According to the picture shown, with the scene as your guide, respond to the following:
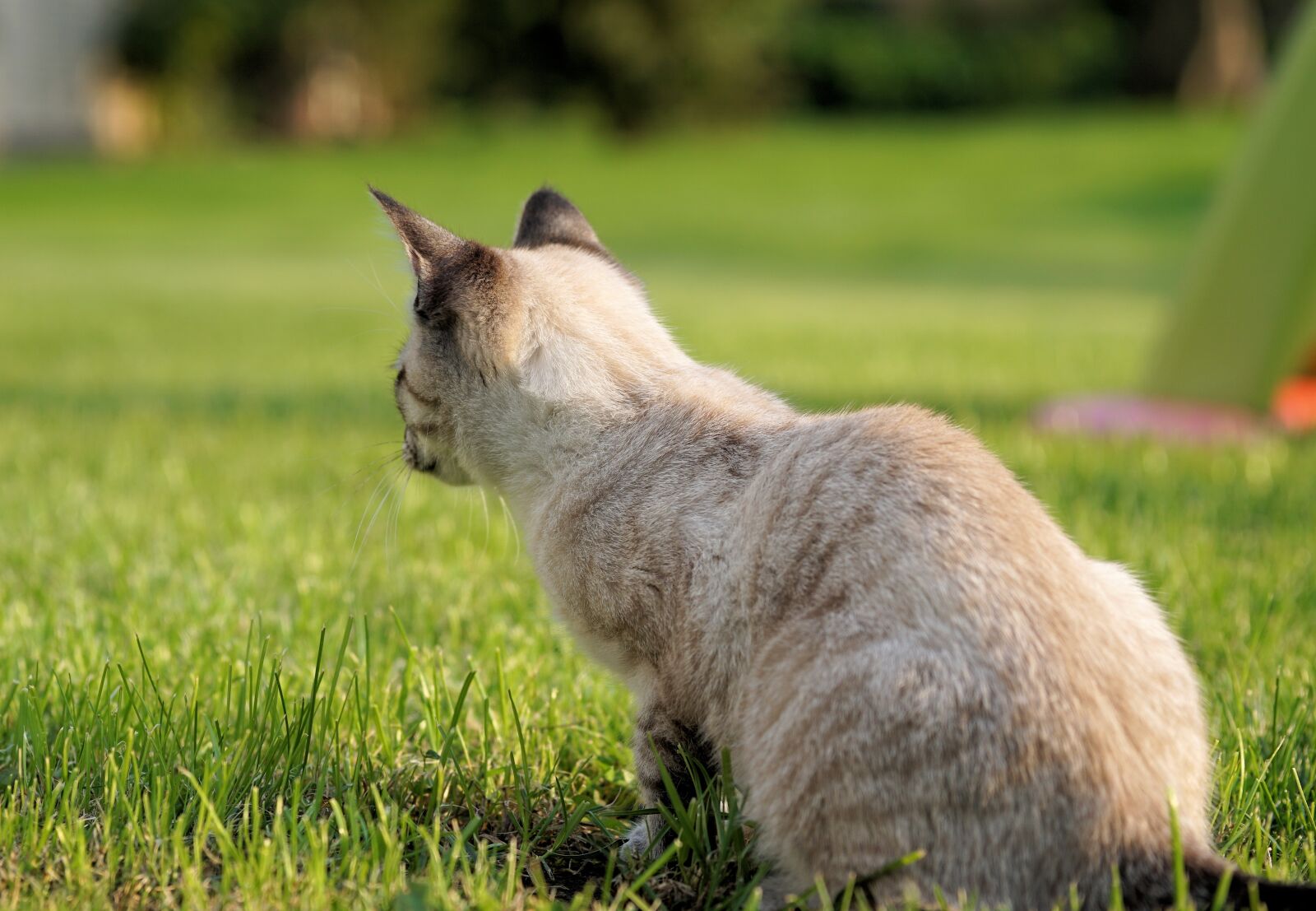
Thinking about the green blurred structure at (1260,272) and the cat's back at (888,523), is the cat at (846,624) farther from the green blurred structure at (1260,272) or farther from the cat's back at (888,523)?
the green blurred structure at (1260,272)

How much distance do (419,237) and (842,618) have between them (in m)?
1.07

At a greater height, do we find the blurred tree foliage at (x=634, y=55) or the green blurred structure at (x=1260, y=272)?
the blurred tree foliage at (x=634, y=55)

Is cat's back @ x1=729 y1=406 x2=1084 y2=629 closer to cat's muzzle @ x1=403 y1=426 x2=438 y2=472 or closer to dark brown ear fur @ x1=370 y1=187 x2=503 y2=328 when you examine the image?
dark brown ear fur @ x1=370 y1=187 x2=503 y2=328

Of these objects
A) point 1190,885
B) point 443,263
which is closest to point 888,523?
point 1190,885

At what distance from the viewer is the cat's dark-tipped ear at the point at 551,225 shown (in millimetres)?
2900

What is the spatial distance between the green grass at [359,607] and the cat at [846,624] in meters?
0.18

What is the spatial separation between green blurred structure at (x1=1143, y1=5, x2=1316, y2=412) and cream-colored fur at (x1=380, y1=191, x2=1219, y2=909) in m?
4.02

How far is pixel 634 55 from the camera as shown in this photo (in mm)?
28094

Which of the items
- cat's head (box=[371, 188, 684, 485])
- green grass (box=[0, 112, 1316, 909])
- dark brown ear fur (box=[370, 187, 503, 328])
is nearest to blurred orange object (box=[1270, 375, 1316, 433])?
green grass (box=[0, 112, 1316, 909])

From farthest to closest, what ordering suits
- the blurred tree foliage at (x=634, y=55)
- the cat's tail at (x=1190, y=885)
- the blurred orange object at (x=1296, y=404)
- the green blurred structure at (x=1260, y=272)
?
the blurred tree foliage at (x=634, y=55) < the blurred orange object at (x=1296, y=404) < the green blurred structure at (x=1260, y=272) < the cat's tail at (x=1190, y=885)

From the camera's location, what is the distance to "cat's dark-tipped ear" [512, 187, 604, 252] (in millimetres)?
2900

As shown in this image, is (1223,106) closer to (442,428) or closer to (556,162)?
(556,162)

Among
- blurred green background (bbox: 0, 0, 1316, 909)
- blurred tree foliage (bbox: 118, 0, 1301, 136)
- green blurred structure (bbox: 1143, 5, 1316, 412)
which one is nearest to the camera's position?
blurred green background (bbox: 0, 0, 1316, 909)

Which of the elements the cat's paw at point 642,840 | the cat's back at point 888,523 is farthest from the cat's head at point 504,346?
the cat's paw at point 642,840
